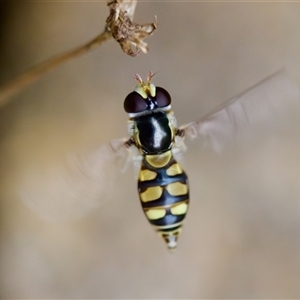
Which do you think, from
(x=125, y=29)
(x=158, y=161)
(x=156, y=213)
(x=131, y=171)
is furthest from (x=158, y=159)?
(x=131, y=171)

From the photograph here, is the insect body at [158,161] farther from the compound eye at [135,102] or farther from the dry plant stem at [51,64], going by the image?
the dry plant stem at [51,64]

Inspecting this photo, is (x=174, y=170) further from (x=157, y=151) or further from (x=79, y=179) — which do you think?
(x=79, y=179)

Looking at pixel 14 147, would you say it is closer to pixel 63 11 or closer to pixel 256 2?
pixel 63 11

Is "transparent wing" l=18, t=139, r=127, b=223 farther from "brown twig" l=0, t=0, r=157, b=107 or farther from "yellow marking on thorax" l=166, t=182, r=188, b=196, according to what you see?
"brown twig" l=0, t=0, r=157, b=107

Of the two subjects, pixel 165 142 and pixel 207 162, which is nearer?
pixel 165 142

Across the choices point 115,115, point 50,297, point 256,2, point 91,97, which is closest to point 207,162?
point 115,115

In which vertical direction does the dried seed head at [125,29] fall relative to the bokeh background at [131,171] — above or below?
below

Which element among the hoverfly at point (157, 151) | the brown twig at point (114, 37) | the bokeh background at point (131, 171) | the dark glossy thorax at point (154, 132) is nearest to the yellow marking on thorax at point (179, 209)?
the hoverfly at point (157, 151)

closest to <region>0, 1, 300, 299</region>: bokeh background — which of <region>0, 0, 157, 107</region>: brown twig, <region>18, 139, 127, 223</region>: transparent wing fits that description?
<region>18, 139, 127, 223</region>: transparent wing
